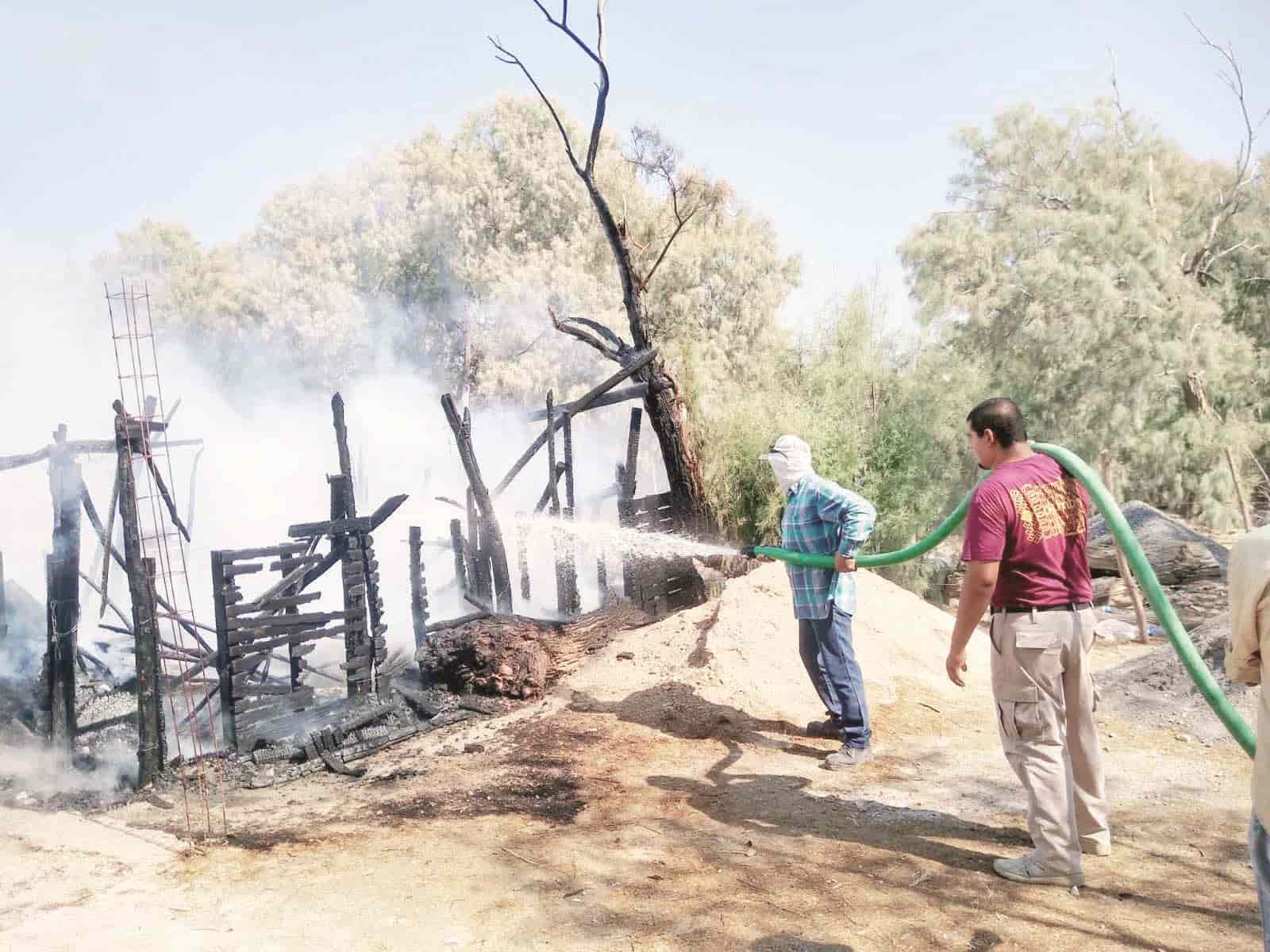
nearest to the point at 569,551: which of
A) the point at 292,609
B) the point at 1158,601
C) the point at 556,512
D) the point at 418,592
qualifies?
the point at 556,512

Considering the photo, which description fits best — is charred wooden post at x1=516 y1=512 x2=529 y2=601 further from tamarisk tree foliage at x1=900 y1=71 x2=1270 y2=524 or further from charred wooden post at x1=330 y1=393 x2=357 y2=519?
tamarisk tree foliage at x1=900 y1=71 x2=1270 y2=524

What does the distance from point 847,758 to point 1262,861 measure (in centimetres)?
361

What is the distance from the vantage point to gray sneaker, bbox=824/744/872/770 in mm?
6016

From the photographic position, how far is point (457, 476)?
111ft

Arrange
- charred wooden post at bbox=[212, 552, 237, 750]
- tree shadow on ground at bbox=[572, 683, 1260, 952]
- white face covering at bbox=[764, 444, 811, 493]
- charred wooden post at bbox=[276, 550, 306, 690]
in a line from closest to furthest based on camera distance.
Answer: tree shadow on ground at bbox=[572, 683, 1260, 952] < white face covering at bbox=[764, 444, 811, 493] < charred wooden post at bbox=[212, 552, 237, 750] < charred wooden post at bbox=[276, 550, 306, 690]

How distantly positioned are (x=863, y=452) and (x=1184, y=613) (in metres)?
4.72

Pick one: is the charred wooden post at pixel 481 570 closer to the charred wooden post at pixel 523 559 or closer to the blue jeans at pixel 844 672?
the charred wooden post at pixel 523 559

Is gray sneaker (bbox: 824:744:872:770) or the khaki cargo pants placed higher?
the khaki cargo pants

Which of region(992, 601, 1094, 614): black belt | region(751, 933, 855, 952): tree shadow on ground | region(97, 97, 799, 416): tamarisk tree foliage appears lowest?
region(751, 933, 855, 952): tree shadow on ground

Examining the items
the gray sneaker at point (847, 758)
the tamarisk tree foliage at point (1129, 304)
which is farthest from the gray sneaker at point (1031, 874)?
the tamarisk tree foliage at point (1129, 304)

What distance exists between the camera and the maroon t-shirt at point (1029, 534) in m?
3.93

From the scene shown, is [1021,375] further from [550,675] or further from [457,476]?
[457,476]

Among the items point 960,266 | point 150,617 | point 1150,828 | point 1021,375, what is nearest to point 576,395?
point 960,266

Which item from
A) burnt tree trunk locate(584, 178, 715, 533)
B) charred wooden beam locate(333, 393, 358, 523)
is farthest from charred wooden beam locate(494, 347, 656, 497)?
charred wooden beam locate(333, 393, 358, 523)
